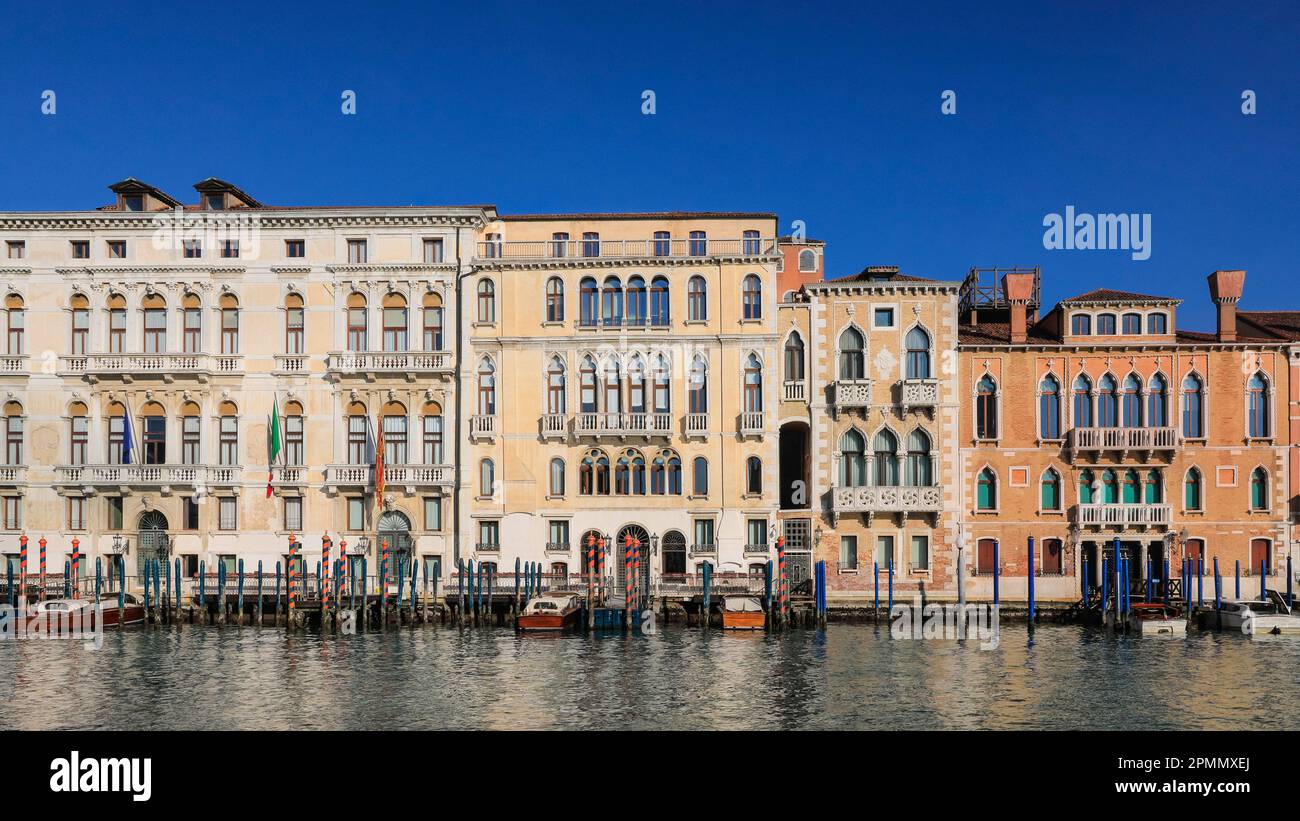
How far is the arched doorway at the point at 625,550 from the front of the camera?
39.7m

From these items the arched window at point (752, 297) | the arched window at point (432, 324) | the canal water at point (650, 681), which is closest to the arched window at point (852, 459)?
the arched window at point (752, 297)

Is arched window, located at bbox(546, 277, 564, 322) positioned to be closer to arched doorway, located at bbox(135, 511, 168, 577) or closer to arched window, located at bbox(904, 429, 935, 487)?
arched window, located at bbox(904, 429, 935, 487)

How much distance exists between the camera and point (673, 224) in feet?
133

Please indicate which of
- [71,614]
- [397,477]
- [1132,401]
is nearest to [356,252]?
[397,477]

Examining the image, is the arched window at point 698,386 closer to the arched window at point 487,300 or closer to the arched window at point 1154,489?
the arched window at point 487,300

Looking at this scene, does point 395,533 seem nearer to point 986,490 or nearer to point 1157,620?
point 986,490

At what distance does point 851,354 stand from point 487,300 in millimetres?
13530

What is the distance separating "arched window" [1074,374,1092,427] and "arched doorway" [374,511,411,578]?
80.9 feet

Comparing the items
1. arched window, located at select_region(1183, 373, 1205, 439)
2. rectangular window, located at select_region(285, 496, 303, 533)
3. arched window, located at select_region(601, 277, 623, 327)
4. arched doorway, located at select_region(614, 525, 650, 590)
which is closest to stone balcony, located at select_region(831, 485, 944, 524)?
arched doorway, located at select_region(614, 525, 650, 590)

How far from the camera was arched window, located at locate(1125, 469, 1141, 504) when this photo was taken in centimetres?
3934

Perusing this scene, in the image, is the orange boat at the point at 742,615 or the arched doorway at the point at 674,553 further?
the arched doorway at the point at 674,553

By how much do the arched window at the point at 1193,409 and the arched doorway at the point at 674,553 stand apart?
60.6 ft

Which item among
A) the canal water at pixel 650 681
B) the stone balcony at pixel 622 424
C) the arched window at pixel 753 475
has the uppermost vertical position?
the stone balcony at pixel 622 424

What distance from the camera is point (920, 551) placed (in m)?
39.9
